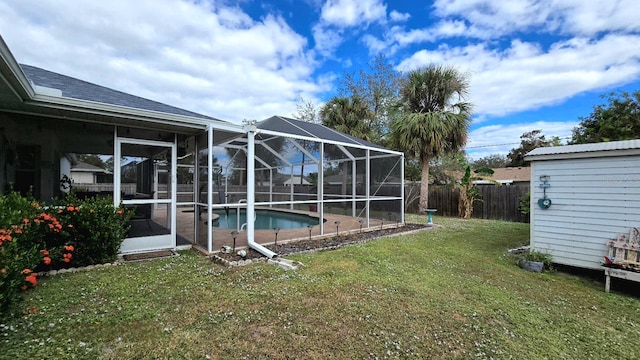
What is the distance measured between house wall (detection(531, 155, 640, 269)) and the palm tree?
6.96 meters

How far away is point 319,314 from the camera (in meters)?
3.12

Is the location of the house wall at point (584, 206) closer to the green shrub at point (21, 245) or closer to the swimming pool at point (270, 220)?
the swimming pool at point (270, 220)

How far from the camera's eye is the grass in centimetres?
249

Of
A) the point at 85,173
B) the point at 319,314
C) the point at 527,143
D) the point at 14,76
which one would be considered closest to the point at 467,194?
the point at 319,314

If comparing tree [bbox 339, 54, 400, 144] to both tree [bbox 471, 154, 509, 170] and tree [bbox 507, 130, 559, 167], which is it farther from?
tree [bbox 471, 154, 509, 170]

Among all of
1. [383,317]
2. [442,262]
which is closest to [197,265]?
[383,317]

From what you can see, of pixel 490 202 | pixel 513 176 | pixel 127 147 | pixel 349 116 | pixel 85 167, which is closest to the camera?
pixel 85 167

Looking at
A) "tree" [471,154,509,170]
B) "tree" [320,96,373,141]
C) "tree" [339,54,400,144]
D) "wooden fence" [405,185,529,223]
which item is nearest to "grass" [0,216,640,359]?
"wooden fence" [405,185,529,223]

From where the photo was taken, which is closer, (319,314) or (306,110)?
(319,314)

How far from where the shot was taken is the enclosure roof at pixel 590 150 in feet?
15.0

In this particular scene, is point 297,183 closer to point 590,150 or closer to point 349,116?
point 349,116

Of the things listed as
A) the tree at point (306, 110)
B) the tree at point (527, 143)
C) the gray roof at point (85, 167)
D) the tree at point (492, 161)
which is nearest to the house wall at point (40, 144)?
the gray roof at point (85, 167)

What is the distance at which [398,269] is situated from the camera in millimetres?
4949

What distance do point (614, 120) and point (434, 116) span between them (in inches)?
248
